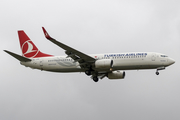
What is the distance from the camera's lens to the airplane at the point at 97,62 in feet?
173

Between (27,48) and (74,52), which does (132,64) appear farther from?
(27,48)

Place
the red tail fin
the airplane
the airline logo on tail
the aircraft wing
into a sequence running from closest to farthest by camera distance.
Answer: the aircraft wing → the airplane → the red tail fin → the airline logo on tail

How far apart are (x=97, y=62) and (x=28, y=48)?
13.4 metres

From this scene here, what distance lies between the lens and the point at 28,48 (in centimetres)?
6047

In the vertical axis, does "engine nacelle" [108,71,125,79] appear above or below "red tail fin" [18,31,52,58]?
below

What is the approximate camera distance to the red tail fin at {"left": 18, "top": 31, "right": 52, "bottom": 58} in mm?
59375

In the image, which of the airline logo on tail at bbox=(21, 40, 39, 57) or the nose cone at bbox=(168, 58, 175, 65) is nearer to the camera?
the nose cone at bbox=(168, 58, 175, 65)

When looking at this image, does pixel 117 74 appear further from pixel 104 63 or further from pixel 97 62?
pixel 104 63

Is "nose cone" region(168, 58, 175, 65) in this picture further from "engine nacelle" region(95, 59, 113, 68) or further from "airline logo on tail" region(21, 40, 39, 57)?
"airline logo on tail" region(21, 40, 39, 57)

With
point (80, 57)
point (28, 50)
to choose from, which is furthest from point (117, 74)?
point (28, 50)

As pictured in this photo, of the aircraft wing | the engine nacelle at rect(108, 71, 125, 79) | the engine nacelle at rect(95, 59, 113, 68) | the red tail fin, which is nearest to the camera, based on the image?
the aircraft wing

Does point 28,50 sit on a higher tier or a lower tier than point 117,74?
higher

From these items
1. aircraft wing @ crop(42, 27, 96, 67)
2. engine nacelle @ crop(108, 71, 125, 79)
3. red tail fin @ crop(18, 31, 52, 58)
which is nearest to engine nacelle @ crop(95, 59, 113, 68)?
aircraft wing @ crop(42, 27, 96, 67)

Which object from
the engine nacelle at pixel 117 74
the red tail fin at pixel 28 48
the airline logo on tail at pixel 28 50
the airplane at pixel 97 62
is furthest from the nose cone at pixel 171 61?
the airline logo on tail at pixel 28 50
